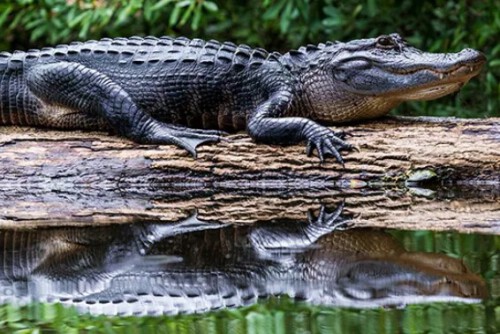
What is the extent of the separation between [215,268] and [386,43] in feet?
8.77

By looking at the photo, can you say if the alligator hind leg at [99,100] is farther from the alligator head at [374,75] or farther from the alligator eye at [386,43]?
the alligator eye at [386,43]

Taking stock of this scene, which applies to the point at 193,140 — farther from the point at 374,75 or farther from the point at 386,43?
the point at 386,43

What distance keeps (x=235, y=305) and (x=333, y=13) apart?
6690 mm

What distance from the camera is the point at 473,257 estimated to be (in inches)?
163

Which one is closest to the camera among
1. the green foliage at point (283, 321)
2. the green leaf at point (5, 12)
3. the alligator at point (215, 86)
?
the green foliage at point (283, 321)

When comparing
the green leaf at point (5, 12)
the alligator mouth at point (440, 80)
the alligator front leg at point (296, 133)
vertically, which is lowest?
the alligator front leg at point (296, 133)

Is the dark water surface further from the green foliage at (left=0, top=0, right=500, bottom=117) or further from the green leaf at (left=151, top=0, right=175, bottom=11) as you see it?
the green foliage at (left=0, top=0, right=500, bottom=117)

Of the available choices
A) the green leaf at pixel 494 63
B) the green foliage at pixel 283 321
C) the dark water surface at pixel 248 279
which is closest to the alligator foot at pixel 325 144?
the dark water surface at pixel 248 279

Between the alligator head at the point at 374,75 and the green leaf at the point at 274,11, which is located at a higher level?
the green leaf at the point at 274,11

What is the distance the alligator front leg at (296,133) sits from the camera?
6023 millimetres

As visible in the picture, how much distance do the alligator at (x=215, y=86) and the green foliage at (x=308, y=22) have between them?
2415 millimetres

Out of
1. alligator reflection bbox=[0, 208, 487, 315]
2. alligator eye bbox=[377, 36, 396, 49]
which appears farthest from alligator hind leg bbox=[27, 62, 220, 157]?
alligator reflection bbox=[0, 208, 487, 315]

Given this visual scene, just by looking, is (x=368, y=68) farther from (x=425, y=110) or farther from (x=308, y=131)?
(x=425, y=110)

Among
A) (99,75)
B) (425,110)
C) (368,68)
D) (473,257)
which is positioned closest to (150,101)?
(99,75)
